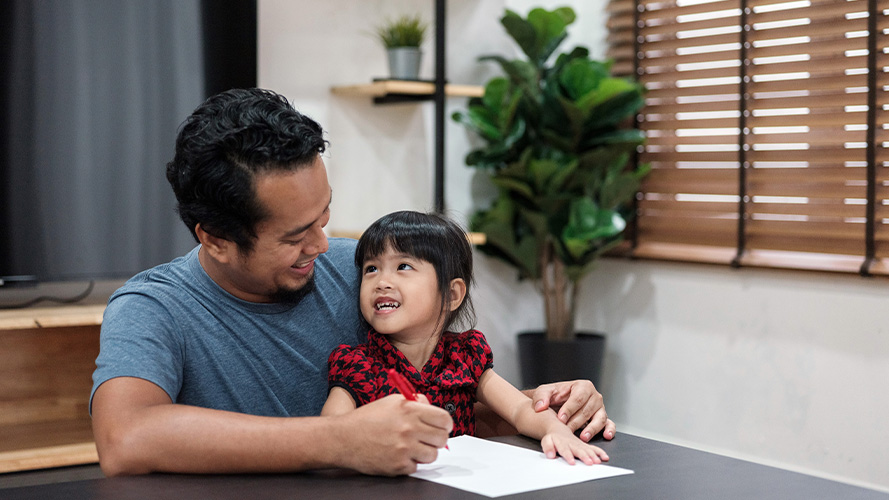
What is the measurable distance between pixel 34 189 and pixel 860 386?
2.70 m

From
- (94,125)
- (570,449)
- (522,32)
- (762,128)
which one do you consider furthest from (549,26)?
(570,449)

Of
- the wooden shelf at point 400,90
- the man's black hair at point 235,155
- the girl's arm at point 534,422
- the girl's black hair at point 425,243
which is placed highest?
the wooden shelf at point 400,90

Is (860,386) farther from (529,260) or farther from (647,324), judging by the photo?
(529,260)

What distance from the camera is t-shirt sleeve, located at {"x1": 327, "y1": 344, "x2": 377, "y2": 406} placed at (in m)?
1.39

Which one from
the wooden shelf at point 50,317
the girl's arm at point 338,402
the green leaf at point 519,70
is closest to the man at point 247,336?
the girl's arm at point 338,402

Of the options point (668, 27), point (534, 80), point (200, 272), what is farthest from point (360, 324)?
point (668, 27)

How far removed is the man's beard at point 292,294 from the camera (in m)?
1.47

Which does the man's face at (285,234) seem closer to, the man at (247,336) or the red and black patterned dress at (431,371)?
the man at (247,336)

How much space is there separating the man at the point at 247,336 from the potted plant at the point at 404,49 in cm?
180

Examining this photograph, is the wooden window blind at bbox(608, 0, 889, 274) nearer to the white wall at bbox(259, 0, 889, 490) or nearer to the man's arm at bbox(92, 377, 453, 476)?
the white wall at bbox(259, 0, 889, 490)

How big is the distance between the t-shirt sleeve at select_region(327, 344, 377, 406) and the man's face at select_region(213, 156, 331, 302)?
0.44 ft

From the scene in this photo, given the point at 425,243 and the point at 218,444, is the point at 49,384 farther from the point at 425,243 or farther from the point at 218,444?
the point at 218,444

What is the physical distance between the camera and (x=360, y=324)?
1.59 meters

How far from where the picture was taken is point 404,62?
331 cm
